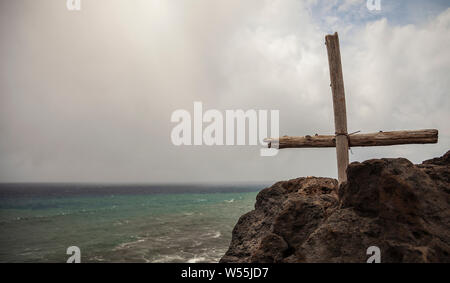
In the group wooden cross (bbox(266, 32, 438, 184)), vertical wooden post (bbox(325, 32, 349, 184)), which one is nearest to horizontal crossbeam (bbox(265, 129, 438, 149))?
wooden cross (bbox(266, 32, 438, 184))

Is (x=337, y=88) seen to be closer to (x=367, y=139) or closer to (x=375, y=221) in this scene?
(x=367, y=139)

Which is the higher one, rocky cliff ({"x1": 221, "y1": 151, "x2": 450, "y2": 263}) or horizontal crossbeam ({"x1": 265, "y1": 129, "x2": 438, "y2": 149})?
horizontal crossbeam ({"x1": 265, "y1": 129, "x2": 438, "y2": 149})

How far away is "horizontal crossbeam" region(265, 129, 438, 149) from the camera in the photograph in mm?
4453

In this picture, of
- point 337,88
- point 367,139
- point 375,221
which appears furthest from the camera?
point 337,88

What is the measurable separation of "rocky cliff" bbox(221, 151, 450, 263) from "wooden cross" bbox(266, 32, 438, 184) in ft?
6.43

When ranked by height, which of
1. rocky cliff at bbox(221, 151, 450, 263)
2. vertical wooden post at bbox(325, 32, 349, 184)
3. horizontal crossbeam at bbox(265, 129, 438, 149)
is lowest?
rocky cliff at bbox(221, 151, 450, 263)

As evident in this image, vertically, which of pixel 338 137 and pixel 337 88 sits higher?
pixel 337 88

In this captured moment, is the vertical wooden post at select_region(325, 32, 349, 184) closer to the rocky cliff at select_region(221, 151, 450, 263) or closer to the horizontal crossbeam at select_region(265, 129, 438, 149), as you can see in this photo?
the horizontal crossbeam at select_region(265, 129, 438, 149)

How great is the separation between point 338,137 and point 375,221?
298cm

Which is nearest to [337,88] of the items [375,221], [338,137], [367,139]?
[338,137]

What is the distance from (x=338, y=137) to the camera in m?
5.04

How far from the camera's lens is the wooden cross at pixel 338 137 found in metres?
4.82

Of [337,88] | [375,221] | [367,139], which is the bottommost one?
[375,221]

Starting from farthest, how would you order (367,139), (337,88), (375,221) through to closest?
(337,88), (367,139), (375,221)
